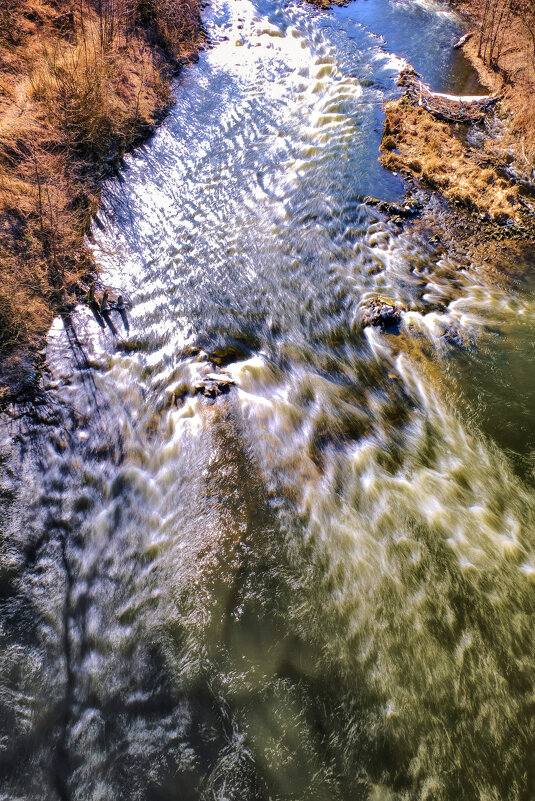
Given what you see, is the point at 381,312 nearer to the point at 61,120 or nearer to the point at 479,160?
the point at 479,160

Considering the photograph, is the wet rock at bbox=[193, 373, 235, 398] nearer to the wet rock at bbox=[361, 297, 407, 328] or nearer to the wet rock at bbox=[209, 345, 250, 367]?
the wet rock at bbox=[209, 345, 250, 367]

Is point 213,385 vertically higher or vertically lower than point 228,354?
lower

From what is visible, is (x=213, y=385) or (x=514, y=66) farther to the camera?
(x=514, y=66)

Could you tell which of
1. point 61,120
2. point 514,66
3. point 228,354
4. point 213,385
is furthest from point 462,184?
point 61,120

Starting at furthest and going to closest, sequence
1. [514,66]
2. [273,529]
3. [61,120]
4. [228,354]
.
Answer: [514,66]
[61,120]
[228,354]
[273,529]

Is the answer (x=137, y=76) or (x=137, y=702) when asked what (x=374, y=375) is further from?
(x=137, y=76)

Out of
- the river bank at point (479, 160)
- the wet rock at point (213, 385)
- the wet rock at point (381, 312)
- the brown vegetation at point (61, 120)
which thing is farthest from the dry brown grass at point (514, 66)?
the brown vegetation at point (61, 120)

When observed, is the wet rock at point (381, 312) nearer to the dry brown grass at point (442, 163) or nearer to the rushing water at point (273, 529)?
the rushing water at point (273, 529)

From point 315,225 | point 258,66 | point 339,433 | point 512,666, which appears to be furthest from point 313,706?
point 258,66
